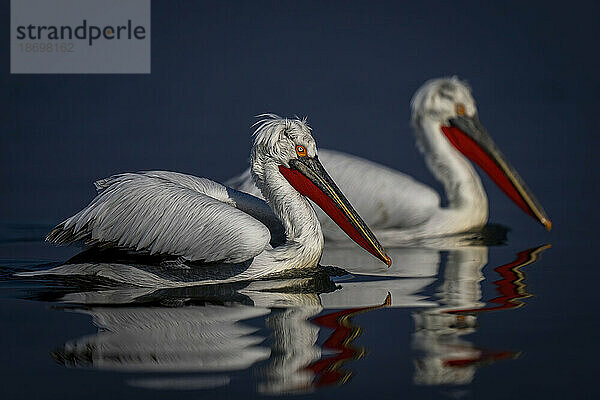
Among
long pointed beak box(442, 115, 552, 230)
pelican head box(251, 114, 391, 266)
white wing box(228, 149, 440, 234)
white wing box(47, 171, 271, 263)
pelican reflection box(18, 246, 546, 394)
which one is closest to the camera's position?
pelican reflection box(18, 246, 546, 394)

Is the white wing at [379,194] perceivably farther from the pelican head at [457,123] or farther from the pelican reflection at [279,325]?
the pelican reflection at [279,325]

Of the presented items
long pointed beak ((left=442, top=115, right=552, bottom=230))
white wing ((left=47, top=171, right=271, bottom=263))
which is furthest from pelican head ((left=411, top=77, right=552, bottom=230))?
white wing ((left=47, top=171, right=271, bottom=263))

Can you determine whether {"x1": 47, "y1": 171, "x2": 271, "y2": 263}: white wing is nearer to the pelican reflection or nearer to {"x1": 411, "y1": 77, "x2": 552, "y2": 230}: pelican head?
the pelican reflection

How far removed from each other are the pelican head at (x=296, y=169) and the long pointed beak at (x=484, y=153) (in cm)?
250

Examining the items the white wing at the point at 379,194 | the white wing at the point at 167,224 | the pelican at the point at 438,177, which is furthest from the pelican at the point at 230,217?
the white wing at the point at 379,194

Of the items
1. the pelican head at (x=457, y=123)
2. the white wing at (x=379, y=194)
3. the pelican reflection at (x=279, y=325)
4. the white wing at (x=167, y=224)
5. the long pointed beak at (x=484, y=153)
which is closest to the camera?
the pelican reflection at (x=279, y=325)

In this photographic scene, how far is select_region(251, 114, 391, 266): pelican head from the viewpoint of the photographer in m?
5.21

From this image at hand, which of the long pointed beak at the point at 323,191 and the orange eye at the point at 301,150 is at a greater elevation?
the orange eye at the point at 301,150

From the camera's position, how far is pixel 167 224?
488 centimetres

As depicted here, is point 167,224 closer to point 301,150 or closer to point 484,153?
point 301,150

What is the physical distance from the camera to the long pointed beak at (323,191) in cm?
523

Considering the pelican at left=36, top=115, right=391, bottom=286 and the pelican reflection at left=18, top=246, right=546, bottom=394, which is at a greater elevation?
the pelican at left=36, top=115, right=391, bottom=286

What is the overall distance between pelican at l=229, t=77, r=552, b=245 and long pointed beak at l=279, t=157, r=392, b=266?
118 cm

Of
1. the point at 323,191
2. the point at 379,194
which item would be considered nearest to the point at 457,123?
Answer: the point at 379,194
